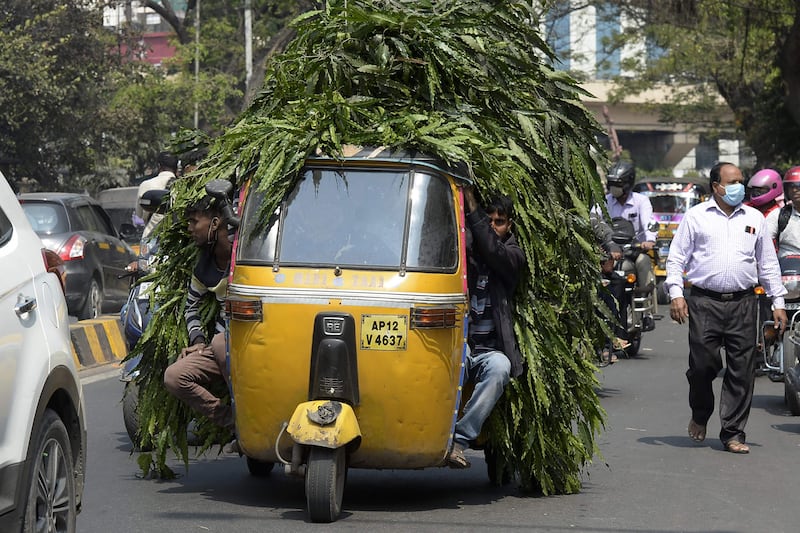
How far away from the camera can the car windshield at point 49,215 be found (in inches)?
738

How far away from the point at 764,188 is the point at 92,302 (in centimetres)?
911

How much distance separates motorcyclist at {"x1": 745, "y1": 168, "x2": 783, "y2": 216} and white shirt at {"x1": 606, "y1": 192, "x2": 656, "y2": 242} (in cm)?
179

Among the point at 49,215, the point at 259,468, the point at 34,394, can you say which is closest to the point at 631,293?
the point at 259,468

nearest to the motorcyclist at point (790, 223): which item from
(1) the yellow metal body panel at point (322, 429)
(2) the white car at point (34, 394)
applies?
(1) the yellow metal body panel at point (322, 429)

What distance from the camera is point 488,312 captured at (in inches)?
315

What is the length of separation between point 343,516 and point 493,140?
207cm

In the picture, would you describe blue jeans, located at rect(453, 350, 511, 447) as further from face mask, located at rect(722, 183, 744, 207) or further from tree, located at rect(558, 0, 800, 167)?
tree, located at rect(558, 0, 800, 167)

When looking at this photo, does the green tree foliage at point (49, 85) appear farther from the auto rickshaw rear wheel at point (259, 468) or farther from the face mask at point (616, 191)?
the auto rickshaw rear wheel at point (259, 468)

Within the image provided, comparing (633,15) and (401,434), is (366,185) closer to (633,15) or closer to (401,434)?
(401,434)

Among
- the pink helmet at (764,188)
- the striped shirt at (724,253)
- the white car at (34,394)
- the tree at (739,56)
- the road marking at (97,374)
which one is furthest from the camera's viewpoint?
the tree at (739,56)

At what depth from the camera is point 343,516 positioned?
750cm

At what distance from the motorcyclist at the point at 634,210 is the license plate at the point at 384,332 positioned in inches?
308

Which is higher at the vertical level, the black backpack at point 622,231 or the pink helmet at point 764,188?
the pink helmet at point 764,188

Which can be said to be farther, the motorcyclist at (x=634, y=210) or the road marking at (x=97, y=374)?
the motorcyclist at (x=634, y=210)
